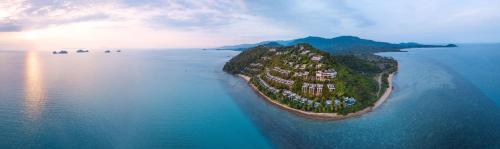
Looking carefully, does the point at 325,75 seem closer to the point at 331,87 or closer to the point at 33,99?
the point at 331,87

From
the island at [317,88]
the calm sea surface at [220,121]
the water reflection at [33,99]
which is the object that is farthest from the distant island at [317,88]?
the water reflection at [33,99]

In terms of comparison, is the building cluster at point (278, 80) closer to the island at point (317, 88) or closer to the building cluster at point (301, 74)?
the island at point (317, 88)

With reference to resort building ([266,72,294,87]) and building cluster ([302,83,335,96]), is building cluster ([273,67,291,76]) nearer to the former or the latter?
resort building ([266,72,294,87])

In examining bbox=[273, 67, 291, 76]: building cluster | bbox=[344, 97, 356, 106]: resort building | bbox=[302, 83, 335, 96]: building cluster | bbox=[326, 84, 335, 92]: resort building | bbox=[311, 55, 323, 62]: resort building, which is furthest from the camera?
bbox=[311, 55, 323, 62]: resort building

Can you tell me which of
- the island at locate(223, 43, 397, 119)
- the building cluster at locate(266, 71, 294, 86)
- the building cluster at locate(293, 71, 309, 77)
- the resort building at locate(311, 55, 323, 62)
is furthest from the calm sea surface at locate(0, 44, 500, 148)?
the resort building at locate(311, 55, 323, 62)

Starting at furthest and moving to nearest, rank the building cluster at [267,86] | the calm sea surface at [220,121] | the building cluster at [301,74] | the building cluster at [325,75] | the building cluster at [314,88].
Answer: the building cluster at [301,74]
the building cluster at [267,86]
the building cluster at [325,75]
the building cluster at [314,88]
the calm sea surface at [220,121]

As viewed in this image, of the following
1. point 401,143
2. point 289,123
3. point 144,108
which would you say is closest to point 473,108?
point 401,143

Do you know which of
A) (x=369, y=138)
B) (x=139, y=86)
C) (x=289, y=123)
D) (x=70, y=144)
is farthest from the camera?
(x=139, y=86)

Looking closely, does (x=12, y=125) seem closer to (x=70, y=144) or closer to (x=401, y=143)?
(x=70, y=144)

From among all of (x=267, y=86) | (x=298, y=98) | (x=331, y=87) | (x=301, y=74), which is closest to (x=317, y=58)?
(x=301, y=74)

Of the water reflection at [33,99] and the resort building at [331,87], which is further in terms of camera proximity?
the resort building at [331,87]

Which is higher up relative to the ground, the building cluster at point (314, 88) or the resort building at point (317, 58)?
the resort building at point (317, 58)
